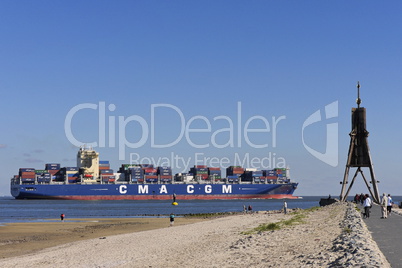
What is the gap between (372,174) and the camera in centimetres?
4562

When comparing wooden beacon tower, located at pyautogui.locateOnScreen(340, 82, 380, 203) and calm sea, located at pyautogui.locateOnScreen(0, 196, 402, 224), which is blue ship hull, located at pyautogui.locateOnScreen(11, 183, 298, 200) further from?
wooden beacon tower, located at pyautogui.locateOnScreen(340, 82, 380, 203)

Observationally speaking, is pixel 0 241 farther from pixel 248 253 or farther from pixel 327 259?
pixel 327 259

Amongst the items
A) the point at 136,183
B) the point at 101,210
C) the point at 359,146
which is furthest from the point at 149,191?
the point at 359,146

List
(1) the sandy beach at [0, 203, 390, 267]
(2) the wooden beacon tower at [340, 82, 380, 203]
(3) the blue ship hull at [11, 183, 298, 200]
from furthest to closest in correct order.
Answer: (3) the blue ship hull at [11, 183, 298, 200]
(2) the wooden beacon tower at [340, 82, 380, 203]
(1) the sandy beach at [0, 203, 390, 267]

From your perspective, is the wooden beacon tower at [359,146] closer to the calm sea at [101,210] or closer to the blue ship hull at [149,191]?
the calm sea at [101,210]

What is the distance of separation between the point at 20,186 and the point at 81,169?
1665cm

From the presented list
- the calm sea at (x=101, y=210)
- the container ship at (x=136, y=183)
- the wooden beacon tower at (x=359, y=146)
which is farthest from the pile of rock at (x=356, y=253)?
the container ship at (x=136, y=183)

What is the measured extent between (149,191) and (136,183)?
14.4ft

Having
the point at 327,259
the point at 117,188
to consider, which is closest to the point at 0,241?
the point at 327,259

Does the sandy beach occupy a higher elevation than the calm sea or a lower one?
higher

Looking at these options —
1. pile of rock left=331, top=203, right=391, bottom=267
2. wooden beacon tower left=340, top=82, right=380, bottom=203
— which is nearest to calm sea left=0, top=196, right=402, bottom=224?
wooden beacon tower left=340, top=82, right=380, bottom=203

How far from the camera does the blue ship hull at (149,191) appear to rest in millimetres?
142125

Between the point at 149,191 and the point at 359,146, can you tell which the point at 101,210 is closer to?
the point at 359,146

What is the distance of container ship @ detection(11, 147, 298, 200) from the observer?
469 ft
